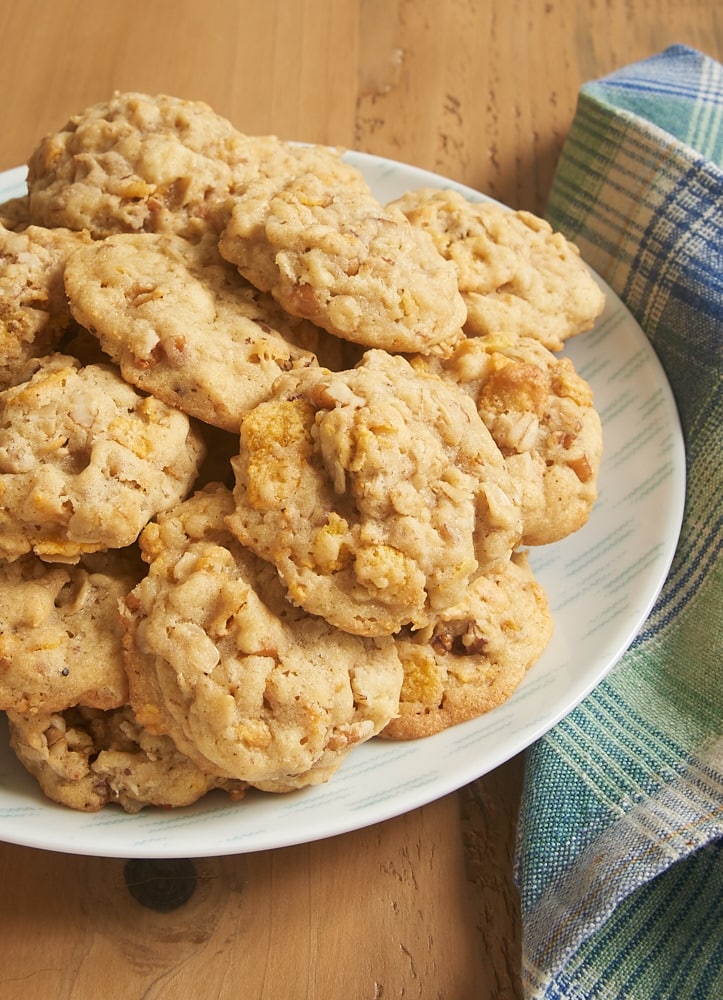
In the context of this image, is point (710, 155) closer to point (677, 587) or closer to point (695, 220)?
point (695, 220)

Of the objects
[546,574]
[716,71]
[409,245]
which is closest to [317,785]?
[546,574]

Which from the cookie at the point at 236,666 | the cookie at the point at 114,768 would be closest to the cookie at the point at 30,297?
the cookie at the point at 236,666

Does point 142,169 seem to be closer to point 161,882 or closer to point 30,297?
point 30,297

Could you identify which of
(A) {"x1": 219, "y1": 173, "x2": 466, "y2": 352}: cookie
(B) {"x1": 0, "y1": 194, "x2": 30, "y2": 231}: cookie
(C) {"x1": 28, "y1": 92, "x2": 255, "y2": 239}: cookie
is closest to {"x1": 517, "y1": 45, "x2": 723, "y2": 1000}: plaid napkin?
(A) {"x1": 219, "y1": 173, "x2": 466, "y2": 352}: cookie

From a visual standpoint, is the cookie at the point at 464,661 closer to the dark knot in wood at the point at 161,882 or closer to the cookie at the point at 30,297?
the dark knot in wood at the point at 161,882

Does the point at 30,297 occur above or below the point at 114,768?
above

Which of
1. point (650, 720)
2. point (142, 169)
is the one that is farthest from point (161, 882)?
point (142, 169)
